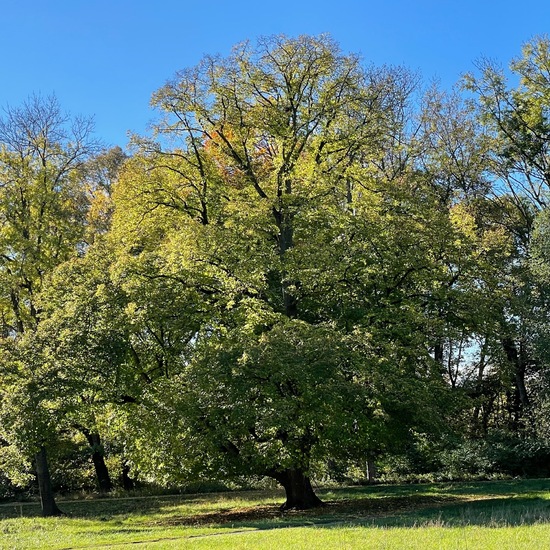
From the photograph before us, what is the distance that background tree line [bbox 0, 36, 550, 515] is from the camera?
14.7 m

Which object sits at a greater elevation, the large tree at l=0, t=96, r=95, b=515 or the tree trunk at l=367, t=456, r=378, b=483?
the large tree at l=0, t=96, r=95, b=515

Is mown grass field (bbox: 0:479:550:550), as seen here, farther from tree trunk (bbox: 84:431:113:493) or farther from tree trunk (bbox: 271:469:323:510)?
tree trunk (bbox: 84:431:113:493)

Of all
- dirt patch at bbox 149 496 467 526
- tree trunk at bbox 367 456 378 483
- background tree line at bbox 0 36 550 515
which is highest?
background tree line at bbox 0 36 550 515

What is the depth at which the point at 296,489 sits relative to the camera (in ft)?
56.7

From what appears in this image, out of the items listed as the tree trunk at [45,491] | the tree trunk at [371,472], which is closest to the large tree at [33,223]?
the tree trunk at [45,491]

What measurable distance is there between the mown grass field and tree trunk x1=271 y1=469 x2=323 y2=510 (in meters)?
0.63

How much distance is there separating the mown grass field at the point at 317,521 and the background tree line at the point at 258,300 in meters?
1.42

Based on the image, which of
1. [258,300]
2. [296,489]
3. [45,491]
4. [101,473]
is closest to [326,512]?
[296,489]

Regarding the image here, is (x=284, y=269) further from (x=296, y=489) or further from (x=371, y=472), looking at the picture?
(x=371, y=472)

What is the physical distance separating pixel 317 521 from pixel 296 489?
137 inches

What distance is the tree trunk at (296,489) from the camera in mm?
17203

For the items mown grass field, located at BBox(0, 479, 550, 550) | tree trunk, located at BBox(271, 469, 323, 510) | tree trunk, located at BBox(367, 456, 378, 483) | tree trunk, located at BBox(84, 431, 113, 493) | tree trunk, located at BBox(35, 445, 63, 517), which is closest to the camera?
mown grass field, located at BBox(0, 479, 550, 550)

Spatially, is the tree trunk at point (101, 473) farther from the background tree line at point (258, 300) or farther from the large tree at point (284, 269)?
the large tree at point (284, 269)

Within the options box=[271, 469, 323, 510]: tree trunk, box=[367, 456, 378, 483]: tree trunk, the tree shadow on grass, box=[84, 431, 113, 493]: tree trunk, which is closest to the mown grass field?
the tree shadow on grass
